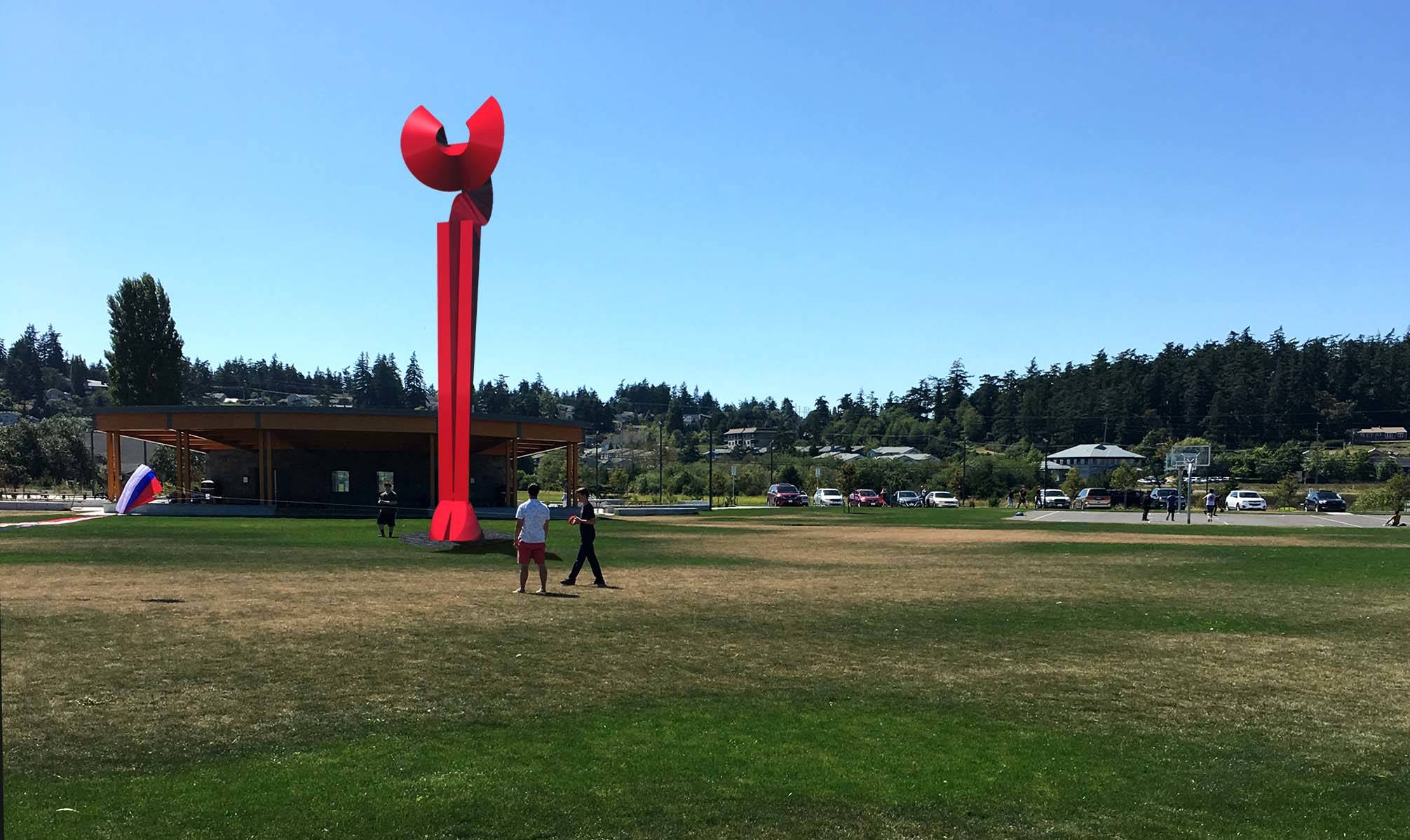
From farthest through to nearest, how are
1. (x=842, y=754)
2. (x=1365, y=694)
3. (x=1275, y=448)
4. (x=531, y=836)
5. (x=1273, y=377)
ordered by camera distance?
(x=1273, y=377), (x=1275, y=448), (x=1365, y=694), (x=842, y=754), (x=531, y=836)

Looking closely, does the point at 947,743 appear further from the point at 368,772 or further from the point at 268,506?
the point at 268,506

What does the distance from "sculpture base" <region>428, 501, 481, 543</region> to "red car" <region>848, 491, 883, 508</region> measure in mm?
57210

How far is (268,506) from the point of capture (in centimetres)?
4788

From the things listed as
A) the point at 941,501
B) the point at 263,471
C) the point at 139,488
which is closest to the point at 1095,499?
the point at 941,501

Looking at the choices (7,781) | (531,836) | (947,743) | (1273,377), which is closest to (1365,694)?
(947,743)

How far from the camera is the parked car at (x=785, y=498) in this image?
7944 centimetres

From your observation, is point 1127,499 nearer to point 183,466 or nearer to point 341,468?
point 341,468

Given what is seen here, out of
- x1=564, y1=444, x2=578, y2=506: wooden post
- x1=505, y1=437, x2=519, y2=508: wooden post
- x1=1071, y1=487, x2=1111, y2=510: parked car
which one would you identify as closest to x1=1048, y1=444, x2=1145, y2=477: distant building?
x1=1071, y1=487, x2=1111, y2=510: parked car

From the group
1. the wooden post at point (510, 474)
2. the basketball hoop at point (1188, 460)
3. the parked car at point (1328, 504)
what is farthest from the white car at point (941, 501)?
the wooden post at point (510, 474)

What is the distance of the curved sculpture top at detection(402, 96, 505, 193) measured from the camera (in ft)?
81.1

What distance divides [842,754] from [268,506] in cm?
4553

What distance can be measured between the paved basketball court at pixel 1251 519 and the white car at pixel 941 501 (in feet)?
62.0

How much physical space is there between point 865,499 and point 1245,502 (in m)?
27.3

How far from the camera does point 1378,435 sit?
162 m
